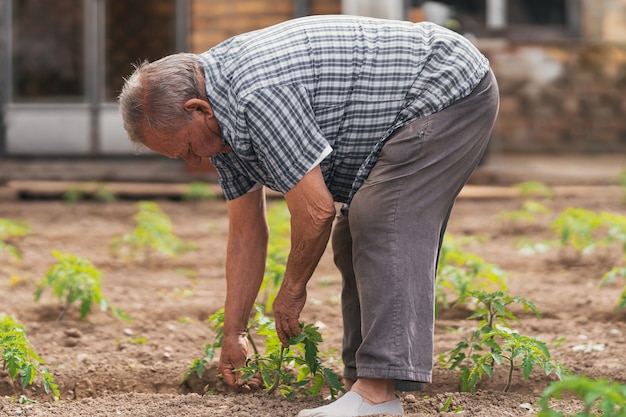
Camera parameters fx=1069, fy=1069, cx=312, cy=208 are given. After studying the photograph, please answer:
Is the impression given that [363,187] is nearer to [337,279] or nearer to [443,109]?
[443,109]

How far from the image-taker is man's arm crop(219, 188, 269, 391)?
11.3 ft

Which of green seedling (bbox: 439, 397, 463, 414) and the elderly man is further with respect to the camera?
green seedling (bbox: 439, 397, 463, 414)

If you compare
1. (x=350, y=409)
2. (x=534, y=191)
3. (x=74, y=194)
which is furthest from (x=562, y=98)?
(x=350, y=409)

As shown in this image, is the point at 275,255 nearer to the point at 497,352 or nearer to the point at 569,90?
the point at 497,352

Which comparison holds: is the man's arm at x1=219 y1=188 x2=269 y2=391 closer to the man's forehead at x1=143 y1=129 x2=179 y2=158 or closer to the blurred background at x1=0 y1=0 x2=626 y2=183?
the man's forehead at x1=143 y1=129 x2=179 y2=158

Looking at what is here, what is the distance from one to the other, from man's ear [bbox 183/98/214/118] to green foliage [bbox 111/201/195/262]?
291cm

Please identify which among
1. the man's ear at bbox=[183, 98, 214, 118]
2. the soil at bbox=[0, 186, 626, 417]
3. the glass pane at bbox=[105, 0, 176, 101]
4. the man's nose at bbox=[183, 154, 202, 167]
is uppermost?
the glass pane at bbox=[105, 0, 176, 101]

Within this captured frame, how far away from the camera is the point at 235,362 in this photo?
345 cm

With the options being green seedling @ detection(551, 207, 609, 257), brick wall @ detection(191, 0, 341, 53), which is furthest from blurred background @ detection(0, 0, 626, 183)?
green seedling @ detection(551, 207, 609, 257)

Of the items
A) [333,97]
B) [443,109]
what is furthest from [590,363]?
[333,97]

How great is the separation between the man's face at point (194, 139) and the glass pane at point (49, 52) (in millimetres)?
7420

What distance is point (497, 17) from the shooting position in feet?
39.5

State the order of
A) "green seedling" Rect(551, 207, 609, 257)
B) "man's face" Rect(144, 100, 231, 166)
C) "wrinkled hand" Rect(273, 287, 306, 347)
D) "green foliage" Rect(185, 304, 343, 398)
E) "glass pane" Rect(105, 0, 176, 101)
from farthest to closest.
Answer: 1. "glass pane" Rect(105, 0, 176, 101)
2. "green seedling" Rect(551, 207, 609, 257)
3. "green foliage" Rect(185, 304, 343, 398)
4. "wrinkled hand" Rect(273, 287, 306, 347)
5. "man's face" Rect(144, 100, 231, 166)

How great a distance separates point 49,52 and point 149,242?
480 centimetres
